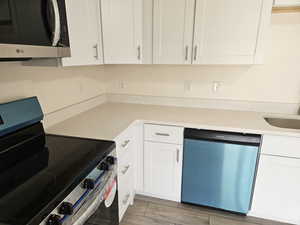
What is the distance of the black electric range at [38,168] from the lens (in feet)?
2.44

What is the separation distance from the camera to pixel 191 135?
179cm

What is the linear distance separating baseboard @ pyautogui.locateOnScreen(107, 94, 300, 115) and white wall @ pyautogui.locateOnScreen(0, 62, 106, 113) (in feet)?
1.29

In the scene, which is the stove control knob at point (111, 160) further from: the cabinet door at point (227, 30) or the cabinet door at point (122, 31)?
the cabinet door at point (227, 30)

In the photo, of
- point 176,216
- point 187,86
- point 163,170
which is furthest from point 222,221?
point 187,86

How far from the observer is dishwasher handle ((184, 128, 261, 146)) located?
166 centimetres

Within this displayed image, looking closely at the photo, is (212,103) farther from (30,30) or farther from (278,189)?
(30,30)

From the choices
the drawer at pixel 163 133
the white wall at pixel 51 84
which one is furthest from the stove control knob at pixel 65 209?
the drawer at pixel 163 133

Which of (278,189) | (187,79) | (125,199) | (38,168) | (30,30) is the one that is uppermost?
(30,30)

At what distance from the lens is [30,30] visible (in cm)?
91

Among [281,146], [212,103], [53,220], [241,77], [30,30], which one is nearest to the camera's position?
[53,220]

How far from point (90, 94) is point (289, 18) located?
2166 millimetres

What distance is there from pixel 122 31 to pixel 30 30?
1073 millimetres

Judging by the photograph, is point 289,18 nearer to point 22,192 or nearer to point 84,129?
point 84,129

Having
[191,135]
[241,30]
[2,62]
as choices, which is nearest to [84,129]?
[2,62]
